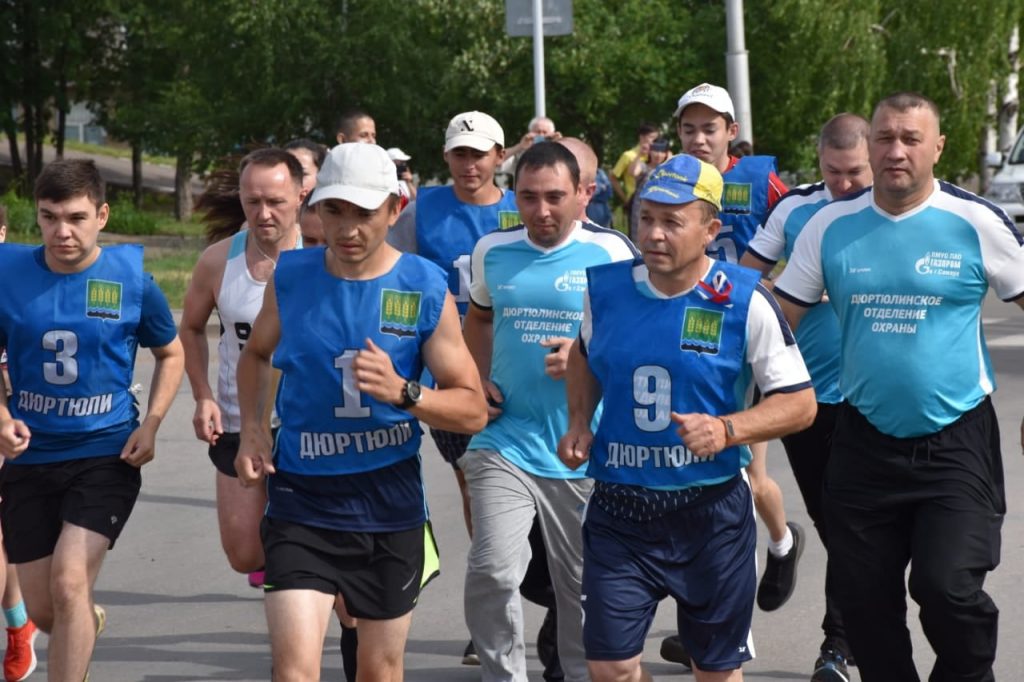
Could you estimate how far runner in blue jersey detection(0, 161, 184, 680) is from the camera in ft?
20.6

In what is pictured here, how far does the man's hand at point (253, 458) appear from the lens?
533 cm

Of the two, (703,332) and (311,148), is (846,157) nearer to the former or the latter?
(703,332)

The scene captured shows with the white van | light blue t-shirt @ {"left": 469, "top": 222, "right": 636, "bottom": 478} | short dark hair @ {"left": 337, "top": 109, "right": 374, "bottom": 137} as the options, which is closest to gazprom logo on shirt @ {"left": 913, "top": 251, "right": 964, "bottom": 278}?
light blue t-shirt @ {"left": 469, "top": 222, "right": 636, "bottom": 478}

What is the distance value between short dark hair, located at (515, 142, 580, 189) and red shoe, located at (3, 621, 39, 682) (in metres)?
2.69

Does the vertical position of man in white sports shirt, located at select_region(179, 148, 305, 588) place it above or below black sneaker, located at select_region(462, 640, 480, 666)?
above

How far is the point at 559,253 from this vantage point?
6547 mm

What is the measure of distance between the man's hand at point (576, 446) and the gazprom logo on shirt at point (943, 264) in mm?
1151

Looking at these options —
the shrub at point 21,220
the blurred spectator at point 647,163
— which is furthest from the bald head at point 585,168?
the shrub at point 21,220

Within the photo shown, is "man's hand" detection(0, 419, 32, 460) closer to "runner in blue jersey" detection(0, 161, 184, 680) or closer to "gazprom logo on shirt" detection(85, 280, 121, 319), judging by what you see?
"runner in blue jersey" detection(0, 161, 184, 680)

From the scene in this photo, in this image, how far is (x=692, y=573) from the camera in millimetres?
5246

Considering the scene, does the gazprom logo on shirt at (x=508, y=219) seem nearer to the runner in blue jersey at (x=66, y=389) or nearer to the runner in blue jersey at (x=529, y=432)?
the runner in blue jersey at (x=529, y=432)

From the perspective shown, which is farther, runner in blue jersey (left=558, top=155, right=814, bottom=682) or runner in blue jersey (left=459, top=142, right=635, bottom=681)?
runner in blue jersey (left=459, top=142, right=635, bottom=681)

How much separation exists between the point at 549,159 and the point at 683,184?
1288 mm

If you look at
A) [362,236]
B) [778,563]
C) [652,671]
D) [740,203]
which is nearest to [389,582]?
[362,236]
